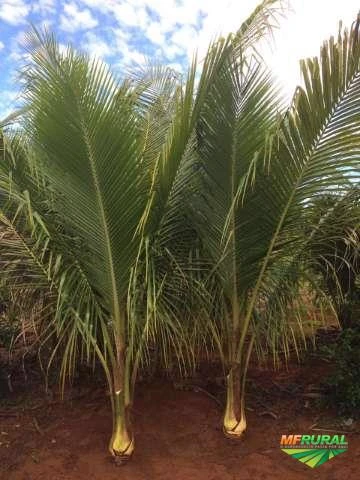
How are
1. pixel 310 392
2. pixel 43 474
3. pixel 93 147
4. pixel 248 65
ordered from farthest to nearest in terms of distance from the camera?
pixel 310 392, pixel 43 474, pixel 248 65, pixel 93 147

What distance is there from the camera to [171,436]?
3.67 m

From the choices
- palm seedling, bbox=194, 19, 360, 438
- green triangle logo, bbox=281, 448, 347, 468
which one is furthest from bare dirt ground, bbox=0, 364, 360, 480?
palm seedling, bbox=194, 19, 360, 438

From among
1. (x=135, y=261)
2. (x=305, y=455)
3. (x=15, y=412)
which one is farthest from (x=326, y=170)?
(x=15, y=412)

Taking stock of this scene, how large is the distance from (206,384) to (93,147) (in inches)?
105

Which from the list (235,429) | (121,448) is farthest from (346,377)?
(121,448)

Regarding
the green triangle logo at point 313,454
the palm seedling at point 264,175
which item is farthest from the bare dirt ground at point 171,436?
the palm seedling at point 264,175

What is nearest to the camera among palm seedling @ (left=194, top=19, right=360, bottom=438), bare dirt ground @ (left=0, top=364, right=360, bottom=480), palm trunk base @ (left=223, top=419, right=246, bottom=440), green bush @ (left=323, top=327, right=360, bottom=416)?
palm seedling @ (left=194, top=19, right=360, bottom=438)

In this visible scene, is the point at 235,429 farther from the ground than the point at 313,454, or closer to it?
farther from the ground

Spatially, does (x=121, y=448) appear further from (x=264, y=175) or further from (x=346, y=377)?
(x=264, y=175)

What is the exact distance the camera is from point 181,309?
11.2 feet

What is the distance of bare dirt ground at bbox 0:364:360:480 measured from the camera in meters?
3.21

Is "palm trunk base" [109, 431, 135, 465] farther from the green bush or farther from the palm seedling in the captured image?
the green bush

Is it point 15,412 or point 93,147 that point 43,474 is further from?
point 93,147

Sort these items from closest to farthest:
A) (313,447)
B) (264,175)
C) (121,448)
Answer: (264,175), (121,448), (313,447)
